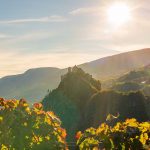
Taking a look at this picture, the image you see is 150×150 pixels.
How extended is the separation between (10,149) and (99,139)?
101 inches

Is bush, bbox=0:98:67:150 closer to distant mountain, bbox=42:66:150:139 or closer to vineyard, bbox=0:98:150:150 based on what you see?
vineyard, bbox=0:98:150:150

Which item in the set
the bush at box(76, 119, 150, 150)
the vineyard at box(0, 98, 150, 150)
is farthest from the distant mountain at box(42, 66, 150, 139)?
the vineyard at box(0, 98, 150, 150)

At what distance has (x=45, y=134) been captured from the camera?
39.8ft

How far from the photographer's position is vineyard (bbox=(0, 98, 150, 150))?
39.2ft

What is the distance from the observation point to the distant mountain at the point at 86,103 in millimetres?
50156

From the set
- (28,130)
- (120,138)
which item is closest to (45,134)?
(28,130)

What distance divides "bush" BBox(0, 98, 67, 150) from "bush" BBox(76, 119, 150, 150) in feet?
2.85

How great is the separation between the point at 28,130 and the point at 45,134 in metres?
0.48

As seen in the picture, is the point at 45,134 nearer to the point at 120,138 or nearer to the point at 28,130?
the point at 28,130

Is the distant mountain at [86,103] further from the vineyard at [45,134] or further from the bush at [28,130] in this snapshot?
the bush at [28,130]

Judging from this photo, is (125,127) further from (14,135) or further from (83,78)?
(83,78)

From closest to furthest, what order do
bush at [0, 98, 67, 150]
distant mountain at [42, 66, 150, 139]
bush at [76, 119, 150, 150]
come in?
bush at [0, 98, 67, 150], bush at [76, 119, 150, 150], distant mountain at [42, 66, 150, 139]

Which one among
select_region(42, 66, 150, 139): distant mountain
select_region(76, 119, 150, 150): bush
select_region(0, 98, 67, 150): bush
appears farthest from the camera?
select_region(42, 66, 150, 139): distant mountain

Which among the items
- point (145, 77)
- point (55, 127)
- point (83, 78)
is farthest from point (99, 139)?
point (145, 77)
